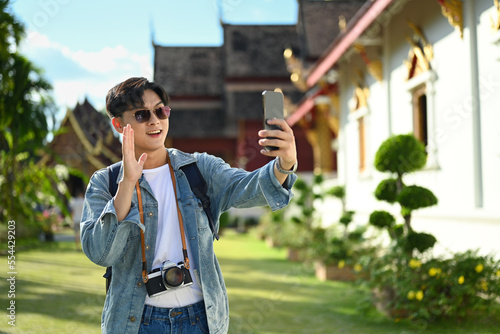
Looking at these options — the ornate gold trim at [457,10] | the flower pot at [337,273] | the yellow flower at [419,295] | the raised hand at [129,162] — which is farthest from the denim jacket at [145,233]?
the flower pot at [337,273]

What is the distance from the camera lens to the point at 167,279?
83.0 inches

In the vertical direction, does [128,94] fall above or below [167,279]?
above

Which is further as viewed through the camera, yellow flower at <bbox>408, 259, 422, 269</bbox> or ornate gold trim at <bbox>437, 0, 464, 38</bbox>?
ornate gold trim at <bbox>437, 0, 464, 38</bbox>

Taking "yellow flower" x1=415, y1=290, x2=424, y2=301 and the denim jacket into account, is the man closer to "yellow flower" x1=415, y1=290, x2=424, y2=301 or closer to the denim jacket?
the denim jacket

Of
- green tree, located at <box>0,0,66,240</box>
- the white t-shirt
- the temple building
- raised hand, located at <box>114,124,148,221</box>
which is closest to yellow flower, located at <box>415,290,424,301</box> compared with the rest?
the temple building

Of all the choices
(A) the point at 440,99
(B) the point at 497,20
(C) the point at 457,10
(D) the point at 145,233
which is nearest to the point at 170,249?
(D) the point at 145,233

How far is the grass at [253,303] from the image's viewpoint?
5.61 meters

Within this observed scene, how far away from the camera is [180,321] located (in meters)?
2.15

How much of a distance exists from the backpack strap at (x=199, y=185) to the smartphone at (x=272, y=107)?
435 millimetres

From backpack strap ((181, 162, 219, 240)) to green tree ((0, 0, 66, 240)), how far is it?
11.0 metres

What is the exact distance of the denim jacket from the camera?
2.06m

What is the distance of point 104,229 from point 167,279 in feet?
0.97

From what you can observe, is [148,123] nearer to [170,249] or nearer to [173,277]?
[170,249]

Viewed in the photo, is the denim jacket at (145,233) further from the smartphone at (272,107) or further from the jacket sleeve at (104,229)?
the smartphone at (272,107)
